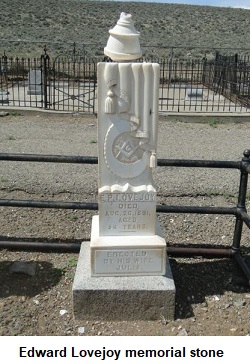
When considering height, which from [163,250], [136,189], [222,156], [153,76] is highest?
[153,76]

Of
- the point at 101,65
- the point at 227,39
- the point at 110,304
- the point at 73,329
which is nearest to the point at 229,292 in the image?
the point at 110,304

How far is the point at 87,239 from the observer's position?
4359 millimetres

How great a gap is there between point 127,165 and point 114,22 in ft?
169

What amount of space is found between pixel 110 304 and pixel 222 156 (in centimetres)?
510

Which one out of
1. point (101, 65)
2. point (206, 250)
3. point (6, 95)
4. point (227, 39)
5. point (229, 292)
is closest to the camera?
point (101, 65)

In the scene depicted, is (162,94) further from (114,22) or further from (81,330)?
(114,22)

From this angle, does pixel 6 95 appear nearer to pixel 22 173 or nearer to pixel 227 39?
pixel 22 173

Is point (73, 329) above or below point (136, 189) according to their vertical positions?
below

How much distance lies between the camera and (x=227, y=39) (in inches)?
1938

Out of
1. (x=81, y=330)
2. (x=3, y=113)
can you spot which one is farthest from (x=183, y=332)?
(x=3, y=113)

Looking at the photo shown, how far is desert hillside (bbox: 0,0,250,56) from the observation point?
140 feet

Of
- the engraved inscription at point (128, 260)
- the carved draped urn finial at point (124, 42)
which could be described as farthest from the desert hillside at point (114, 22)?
the engraved inscription at point (128, 260)

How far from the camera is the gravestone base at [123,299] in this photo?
312 centimetres

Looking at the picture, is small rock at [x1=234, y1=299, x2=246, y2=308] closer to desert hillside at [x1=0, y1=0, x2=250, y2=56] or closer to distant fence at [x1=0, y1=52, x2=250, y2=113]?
distant fence at [x1=0, y1=52, x2=250, y2=113]
